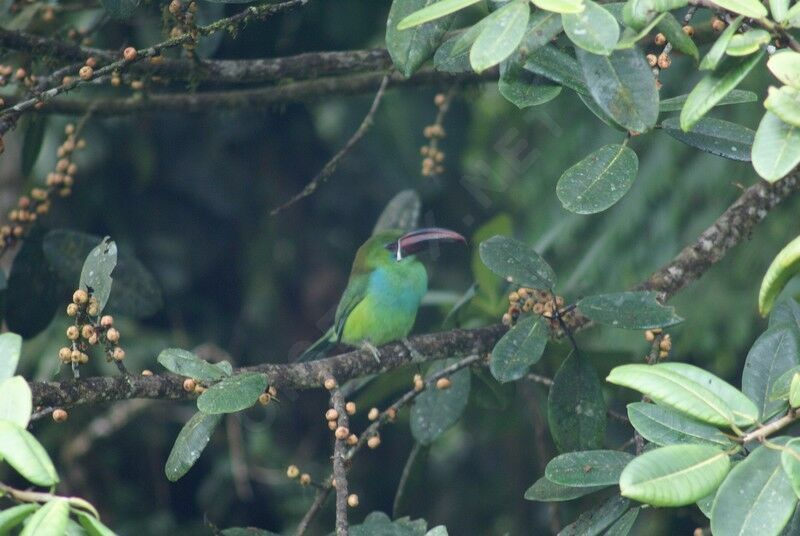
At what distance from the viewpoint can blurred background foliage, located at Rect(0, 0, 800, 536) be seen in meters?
4.56

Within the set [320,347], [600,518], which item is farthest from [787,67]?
[320,347]

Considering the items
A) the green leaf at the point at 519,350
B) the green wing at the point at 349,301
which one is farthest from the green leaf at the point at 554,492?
the green wing at the point at 349,301

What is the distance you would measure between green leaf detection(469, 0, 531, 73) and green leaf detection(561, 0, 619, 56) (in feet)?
0.26

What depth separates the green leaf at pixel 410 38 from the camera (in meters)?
2.04

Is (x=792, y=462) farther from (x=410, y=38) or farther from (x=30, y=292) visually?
(x=30, y=292)

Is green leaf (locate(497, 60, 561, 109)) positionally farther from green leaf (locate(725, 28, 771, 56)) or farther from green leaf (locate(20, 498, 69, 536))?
green leaf (locate(20, 498, 69, 536))

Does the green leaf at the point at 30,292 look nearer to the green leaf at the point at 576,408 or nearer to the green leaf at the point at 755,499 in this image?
the green leaf at the point at 576,408

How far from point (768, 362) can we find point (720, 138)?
487 millimetres

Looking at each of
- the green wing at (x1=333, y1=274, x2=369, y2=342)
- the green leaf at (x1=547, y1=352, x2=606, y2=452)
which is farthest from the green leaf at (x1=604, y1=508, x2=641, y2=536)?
the green wing at (x1=333, y1=274, x2=369, y2=342)

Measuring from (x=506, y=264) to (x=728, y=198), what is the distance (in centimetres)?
256

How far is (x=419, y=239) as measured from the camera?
369 centimetres

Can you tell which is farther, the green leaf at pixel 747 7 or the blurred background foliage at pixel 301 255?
the blurred background foliage at pixel 301 255

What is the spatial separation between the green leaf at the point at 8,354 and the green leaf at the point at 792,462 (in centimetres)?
119

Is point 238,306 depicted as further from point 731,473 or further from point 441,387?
point 731,473
